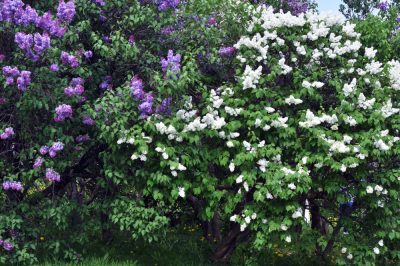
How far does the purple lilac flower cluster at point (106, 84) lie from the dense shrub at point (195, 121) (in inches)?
0.9

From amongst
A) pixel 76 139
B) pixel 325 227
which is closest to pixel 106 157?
pixel 76 139

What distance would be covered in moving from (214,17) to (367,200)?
8.67ft

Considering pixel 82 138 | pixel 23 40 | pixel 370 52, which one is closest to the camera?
pixel 23 40

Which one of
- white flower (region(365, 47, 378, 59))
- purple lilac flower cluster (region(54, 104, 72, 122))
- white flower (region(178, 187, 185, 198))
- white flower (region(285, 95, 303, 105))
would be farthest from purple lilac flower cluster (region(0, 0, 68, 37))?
white flower (region(365, 47, 378, 59))

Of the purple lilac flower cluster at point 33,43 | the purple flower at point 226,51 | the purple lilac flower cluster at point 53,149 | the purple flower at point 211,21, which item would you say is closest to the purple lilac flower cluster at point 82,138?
the purple lilac flower cluster at point 53,149

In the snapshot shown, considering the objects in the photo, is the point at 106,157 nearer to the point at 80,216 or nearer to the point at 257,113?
the point at 80,216

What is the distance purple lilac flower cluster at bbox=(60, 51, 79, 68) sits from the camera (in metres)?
5.29

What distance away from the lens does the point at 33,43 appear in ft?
17.1

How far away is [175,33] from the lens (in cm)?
609

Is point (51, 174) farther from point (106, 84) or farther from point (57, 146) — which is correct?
point (106, 84)

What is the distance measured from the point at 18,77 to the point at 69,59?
1.65 ft

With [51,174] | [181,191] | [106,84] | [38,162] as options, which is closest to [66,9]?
[106,84]

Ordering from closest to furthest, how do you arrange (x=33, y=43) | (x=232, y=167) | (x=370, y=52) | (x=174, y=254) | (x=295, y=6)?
(x=33, y=43) < (x=232, y=167) < (x=370, y=52) < (x=174, y=254) < (x=295, y=6)

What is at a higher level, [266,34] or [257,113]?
[266,34]
